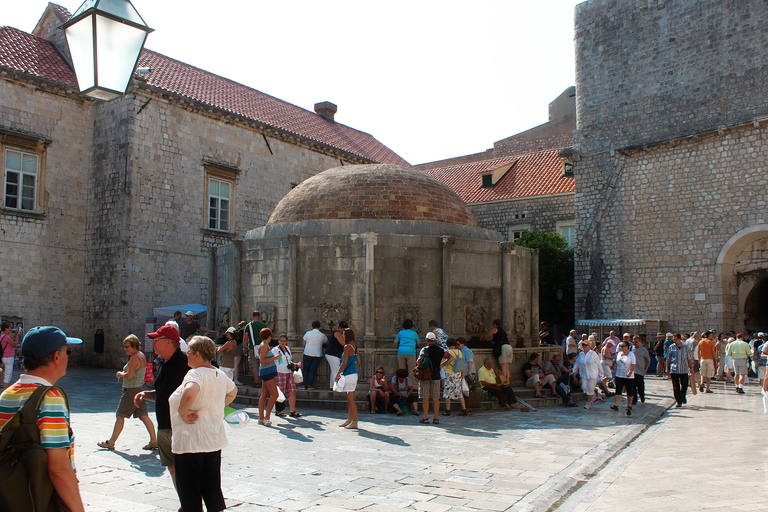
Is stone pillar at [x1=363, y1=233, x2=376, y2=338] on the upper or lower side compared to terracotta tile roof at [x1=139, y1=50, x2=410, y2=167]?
lower

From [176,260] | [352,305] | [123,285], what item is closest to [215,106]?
[176,260]

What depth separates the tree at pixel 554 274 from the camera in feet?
102

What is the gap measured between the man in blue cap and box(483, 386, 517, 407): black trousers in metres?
9.69

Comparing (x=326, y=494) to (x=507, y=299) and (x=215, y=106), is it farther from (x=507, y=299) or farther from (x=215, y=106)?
(x=215, y=106)

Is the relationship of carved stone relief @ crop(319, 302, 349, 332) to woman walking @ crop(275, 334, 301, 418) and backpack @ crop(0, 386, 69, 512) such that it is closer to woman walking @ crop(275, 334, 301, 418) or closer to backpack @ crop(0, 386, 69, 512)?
woman walking @ crop(275, 334, 301, 418)

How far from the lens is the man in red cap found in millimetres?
5512

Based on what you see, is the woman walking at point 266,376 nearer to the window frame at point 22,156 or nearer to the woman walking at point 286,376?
the woman walking at point 286,376

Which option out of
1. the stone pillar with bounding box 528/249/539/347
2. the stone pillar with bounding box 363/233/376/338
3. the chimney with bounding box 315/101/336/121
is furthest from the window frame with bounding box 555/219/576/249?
the stone pillar with bounding box 363/233/376/338

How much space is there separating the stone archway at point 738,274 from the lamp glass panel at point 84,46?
25.0m

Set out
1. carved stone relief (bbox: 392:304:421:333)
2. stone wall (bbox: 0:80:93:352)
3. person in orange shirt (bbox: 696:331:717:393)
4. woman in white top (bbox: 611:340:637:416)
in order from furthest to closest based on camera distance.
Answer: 1. stone wall (bbox: 0:80:93:352)
2. person in orange shirt (bbox: 696:331:717:393)
3. carved stone relief (bbox: 392:304:421:333)
4. woman in white top (bbox: 611:340:637:416)

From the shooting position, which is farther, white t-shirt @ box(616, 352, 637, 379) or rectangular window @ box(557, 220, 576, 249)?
rectangular window @ box(557, 220, 576, 249)

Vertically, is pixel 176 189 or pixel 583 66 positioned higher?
pixel 583 66

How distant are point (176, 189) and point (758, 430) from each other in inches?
791

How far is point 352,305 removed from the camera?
42.2 feet
